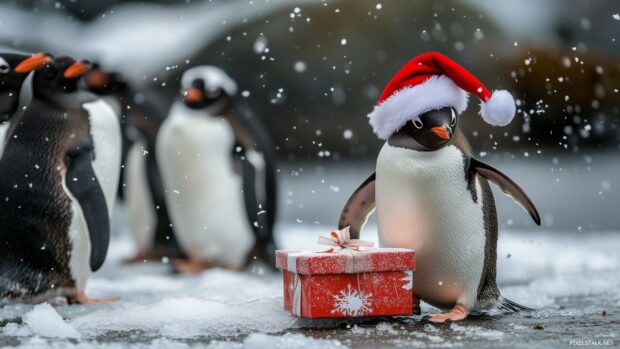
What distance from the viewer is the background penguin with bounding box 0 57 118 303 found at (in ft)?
9.00

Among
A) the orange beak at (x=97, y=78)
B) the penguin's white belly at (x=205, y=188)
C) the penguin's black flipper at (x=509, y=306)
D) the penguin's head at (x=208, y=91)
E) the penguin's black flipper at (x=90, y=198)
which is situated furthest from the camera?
the orange beak at (x=97, y=78)

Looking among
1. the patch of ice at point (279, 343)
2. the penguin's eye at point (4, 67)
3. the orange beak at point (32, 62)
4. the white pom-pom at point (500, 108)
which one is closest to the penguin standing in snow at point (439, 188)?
the white pom-pom at point (500, 108)

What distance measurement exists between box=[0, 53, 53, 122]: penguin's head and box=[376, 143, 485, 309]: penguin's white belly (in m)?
1.16

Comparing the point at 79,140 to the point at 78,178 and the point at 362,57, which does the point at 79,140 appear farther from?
the point at 362,57

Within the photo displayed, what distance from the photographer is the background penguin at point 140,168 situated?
16.2 ft

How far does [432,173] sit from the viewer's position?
231cm

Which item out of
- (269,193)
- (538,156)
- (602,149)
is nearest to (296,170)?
(538,156)

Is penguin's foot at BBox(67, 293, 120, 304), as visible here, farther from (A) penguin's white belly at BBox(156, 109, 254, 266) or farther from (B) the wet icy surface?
(A) penguin's white belly at BBox(156, 109, 254, 266)

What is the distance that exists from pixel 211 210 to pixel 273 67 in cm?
612

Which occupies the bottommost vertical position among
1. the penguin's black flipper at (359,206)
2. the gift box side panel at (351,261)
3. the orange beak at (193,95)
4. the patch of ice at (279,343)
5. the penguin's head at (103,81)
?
the patch of ice at (279,343)

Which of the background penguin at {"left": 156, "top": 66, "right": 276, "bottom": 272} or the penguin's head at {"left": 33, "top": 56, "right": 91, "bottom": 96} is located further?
the background penguin at {"left": 156, "top": 66, "right": 276, "bottom": 272}

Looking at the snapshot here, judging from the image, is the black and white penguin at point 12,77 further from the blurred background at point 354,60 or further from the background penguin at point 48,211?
the blurred background at point 354,60

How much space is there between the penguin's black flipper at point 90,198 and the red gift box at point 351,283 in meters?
0.75

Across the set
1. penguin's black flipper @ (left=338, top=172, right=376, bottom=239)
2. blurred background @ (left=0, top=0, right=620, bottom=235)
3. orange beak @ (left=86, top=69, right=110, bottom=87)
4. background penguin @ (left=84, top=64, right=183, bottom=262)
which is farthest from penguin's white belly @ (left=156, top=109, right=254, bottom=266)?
blurred background @ (left=0, top=0, right=620, bottom=235)
